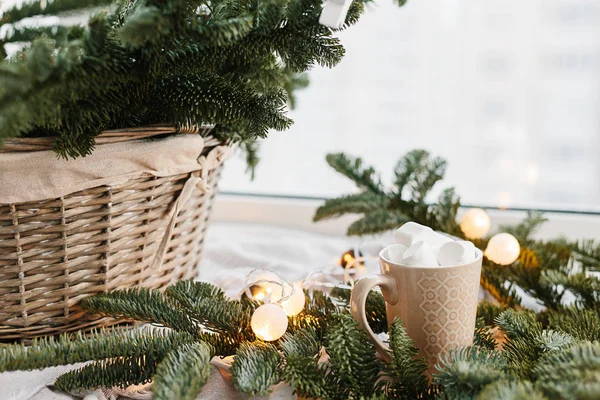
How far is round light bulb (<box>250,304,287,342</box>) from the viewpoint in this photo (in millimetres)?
499

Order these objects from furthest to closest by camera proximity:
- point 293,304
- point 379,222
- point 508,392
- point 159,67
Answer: point 379,222 < point 293,304 < point 159,67 < point 508,392

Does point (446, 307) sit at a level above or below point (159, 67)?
below

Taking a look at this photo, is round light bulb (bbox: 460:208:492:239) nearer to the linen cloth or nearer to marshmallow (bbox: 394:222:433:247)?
marshmallow (bbox: 394:222:433:247)

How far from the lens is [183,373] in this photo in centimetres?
40

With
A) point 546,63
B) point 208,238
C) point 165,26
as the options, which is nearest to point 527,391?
point 165,26

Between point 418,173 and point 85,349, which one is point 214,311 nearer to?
point 85,349

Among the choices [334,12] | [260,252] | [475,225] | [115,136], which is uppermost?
[334,12]

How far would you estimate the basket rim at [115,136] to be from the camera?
0.47 meters

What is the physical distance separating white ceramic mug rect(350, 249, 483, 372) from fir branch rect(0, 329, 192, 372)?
0.56ft

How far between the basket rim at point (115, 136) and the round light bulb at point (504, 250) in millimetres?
375

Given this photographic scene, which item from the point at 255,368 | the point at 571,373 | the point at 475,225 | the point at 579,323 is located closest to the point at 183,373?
the point at 255,368

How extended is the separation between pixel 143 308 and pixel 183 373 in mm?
143

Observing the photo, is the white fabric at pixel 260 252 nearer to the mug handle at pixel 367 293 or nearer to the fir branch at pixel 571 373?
the mug handle at pixel 367 293

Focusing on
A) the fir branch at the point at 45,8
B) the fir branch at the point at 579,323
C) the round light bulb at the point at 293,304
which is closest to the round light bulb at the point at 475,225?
the fir branch at the point at 579,323
